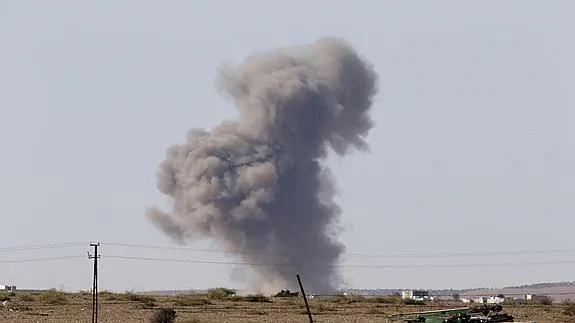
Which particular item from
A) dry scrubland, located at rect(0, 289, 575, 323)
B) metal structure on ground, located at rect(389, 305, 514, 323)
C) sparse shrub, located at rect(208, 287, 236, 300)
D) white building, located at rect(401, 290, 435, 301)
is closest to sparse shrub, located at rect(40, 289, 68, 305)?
dry scrubland, located at rect(0, 289, 575, 323)

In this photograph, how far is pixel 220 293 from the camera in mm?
93500

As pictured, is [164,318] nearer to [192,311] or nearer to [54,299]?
[192,311]

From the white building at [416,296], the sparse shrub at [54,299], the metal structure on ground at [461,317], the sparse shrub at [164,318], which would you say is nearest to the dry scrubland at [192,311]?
the sparse shrub at [54,299]

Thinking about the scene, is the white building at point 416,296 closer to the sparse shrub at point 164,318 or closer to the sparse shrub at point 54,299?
the sparse shrub at point 54,299

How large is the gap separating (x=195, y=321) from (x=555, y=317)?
887 inches

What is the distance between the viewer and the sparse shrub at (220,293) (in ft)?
294

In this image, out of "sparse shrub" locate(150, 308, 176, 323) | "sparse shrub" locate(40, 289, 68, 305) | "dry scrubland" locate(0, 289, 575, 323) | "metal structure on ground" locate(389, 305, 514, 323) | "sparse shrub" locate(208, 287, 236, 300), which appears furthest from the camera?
"sparse shrub" locate(208, 287, 236, 300)

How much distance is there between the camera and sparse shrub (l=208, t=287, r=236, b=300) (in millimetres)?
89519

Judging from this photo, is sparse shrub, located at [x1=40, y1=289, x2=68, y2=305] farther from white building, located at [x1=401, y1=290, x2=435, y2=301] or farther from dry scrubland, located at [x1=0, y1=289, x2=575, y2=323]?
white building, located at [x1=401, y1=290, x2=435, y2=301]

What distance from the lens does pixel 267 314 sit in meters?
59.7

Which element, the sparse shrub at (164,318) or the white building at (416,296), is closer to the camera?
the sparse shrub at (164,318)

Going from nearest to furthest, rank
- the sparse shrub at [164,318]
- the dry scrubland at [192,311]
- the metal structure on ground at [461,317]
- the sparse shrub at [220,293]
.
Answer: the metal structure on ground at [461,317] → the sparse shrub at [164,318] → the dry scrubland at [192,311] → the sparse shrub at [220,293]

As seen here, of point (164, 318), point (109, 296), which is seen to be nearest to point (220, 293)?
point (109, 296)

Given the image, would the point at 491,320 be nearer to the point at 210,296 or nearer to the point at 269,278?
the point at 210,296
